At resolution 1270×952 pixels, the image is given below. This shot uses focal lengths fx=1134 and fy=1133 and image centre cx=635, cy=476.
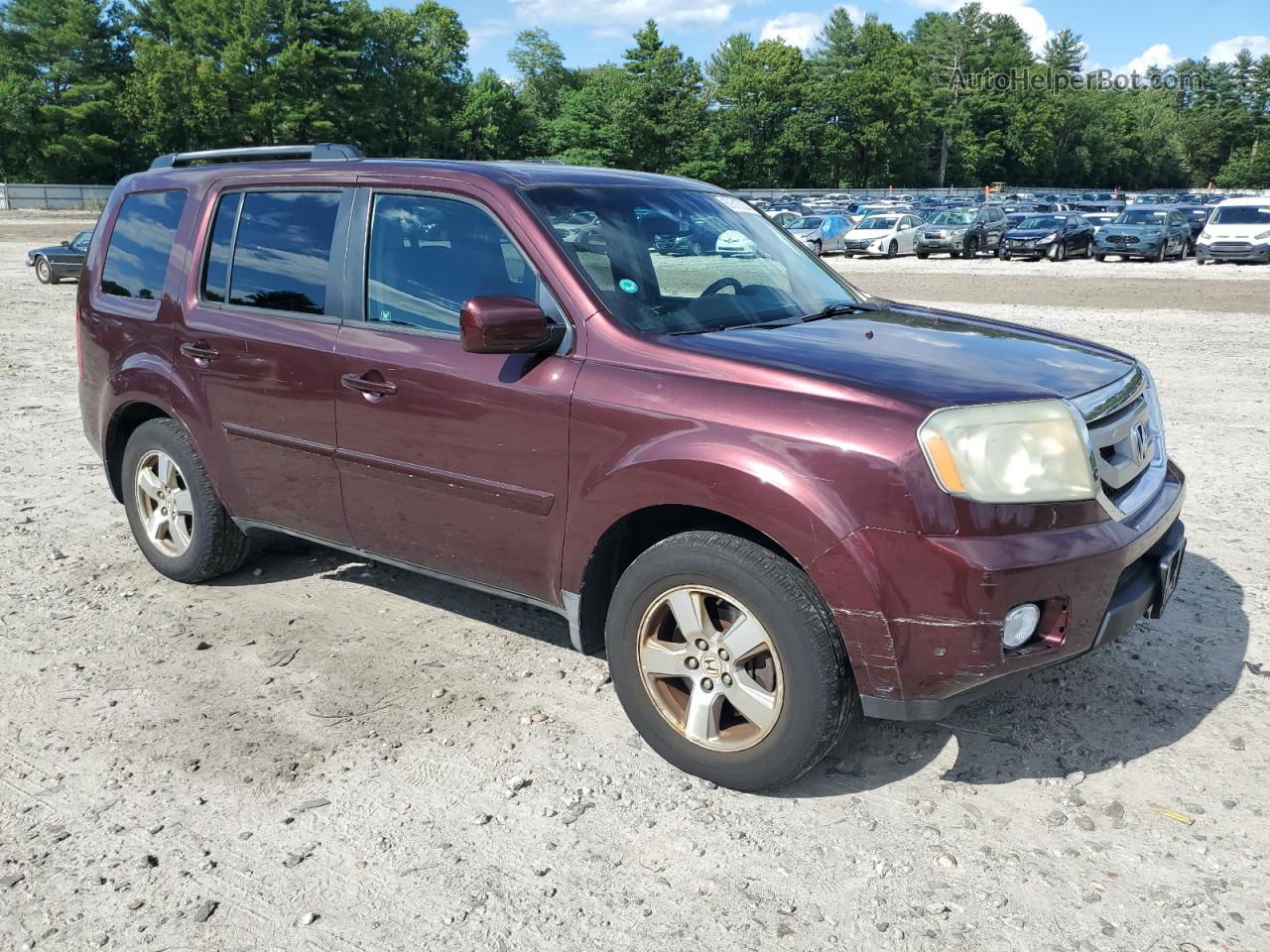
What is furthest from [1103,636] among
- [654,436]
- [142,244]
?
[142,244]

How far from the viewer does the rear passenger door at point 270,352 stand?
4.52 m

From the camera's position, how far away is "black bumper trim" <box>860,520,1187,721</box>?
3.25 metres

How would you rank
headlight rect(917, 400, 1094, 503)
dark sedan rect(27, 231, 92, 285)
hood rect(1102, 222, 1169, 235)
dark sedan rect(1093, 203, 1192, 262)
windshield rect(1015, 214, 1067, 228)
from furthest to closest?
windshield rect(1015, 214, 1067, 228), hood rect(1102, 222, 1169, 235), dark sedan rect(1093, 203, 1192, 262), dark sedan rect(27, 231, 92, 285), headlight rect(917, 400, 1094, 503)

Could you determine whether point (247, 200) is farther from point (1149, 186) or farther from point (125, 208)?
point (1149, 186)

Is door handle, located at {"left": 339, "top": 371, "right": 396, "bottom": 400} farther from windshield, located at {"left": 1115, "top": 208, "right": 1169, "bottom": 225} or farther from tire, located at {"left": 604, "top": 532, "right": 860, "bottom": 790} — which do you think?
windshield, located at {"left": 1115, "top": 208, "right": 1169, "bottom": 225}

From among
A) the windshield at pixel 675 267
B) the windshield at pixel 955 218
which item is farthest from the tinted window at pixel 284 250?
the windshield at pixel 955 218

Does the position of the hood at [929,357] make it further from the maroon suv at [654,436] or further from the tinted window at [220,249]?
the tinted window at [220,249]

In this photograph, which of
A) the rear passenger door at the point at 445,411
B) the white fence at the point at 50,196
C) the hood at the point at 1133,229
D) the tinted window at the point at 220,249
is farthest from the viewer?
the white fence at the point at 50,196

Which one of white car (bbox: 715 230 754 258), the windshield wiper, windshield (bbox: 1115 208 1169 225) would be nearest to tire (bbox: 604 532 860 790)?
the windshield wiper

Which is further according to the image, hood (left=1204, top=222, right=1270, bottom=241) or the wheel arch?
hood (left=1204, top=222, right=1270, bottom=241)

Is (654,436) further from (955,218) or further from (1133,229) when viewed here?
(955,218)

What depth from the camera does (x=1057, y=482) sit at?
10.6 ft

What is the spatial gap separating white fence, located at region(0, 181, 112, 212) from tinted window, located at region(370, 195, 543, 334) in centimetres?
6969

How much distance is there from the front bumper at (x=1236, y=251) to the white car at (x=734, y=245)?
98.9 ft
